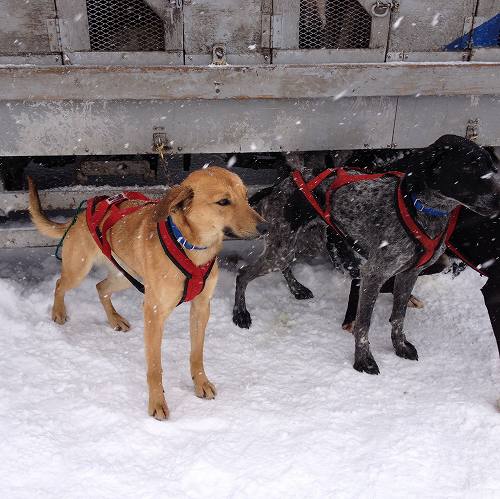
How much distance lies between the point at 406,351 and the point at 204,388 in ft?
4.63

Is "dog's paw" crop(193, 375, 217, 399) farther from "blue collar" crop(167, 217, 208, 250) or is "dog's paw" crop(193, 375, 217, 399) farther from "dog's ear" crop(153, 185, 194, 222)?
"dog's ear" crop(153, 185, 194, 222)

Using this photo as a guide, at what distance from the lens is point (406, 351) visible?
371 centimetres

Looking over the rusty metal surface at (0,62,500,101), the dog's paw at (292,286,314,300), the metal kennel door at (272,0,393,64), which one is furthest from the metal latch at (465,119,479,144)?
the dog's paw at (292,286,314,300)

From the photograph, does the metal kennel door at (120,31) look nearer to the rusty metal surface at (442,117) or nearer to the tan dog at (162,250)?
the tan dog at (162,250)

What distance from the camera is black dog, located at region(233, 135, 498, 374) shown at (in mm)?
3086

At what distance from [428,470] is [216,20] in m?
2.87

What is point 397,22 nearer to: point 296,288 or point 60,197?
point 296,288

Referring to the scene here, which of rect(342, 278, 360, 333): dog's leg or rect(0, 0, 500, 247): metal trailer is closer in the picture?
rect(0, 0, 500, 247): metal trailer

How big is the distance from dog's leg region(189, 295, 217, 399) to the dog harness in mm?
122

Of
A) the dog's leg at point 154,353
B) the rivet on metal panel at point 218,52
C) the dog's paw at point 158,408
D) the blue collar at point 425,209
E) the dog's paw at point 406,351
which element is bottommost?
the dog's paw at point 406,351

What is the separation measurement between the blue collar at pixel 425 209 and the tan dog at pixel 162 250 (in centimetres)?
109

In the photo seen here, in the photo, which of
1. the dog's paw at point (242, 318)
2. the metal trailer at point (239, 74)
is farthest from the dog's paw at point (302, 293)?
the metal trailer at point (239, 74)

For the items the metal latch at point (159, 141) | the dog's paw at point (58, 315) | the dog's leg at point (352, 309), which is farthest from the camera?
the dog's leg at point (352, 309)

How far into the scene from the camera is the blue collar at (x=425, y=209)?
330 centimetres
